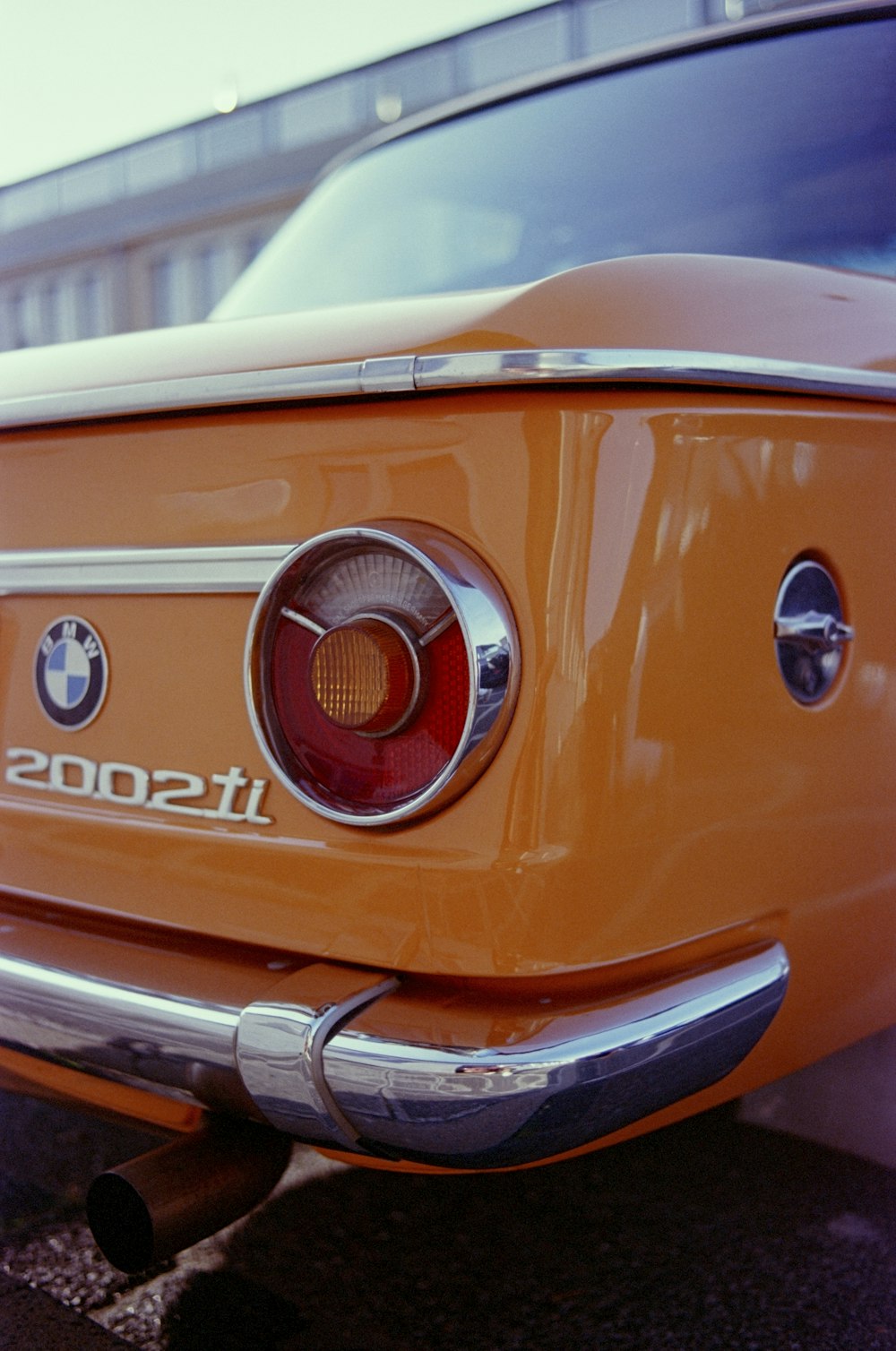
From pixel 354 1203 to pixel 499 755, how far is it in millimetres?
1259

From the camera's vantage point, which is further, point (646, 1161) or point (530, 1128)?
point (646, 1161)

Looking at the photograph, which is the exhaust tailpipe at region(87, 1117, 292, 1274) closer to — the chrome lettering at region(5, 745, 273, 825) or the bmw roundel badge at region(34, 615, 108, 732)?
the chrome lettering at region(5, 745, 273, 825)

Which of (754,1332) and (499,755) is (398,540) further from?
(754,1332)

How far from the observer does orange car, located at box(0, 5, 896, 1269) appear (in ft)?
4.20

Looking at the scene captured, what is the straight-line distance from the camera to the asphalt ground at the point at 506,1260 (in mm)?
1836

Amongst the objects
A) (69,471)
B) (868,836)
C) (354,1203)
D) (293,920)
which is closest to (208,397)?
(69,471)

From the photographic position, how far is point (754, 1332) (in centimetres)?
185

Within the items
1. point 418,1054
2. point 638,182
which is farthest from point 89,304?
point 418,1054

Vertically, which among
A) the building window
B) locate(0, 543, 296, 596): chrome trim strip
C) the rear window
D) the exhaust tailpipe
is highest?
the building window

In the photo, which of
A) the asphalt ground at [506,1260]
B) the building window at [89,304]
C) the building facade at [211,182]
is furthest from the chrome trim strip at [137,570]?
the building window at [89,304]

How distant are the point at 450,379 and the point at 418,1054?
655 millimetres

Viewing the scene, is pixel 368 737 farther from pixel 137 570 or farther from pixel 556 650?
pixel 137 570

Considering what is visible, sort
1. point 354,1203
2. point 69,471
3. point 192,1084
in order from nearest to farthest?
point 192,1084, point 69,471, point 354,1203

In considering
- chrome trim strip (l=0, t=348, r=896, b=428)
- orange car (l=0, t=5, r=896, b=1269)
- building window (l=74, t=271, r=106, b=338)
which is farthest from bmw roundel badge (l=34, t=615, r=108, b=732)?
building window (l=74, t=271, r=106, b=338)
